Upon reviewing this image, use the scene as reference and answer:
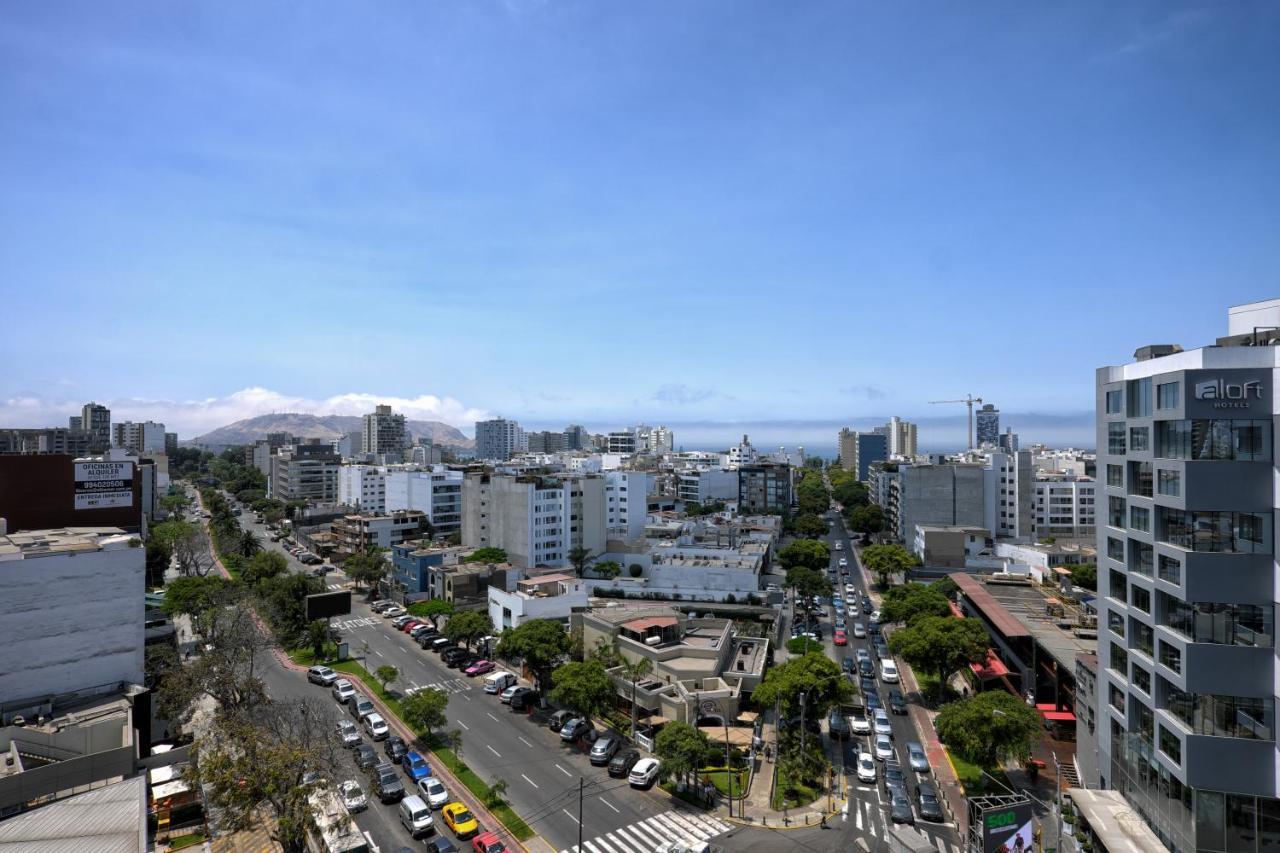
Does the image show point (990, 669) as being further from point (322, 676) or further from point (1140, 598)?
point (322, 676)

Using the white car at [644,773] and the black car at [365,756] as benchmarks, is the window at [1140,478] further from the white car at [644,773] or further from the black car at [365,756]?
the black car at [365,756]

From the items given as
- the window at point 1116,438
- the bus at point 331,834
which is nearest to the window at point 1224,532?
the window at point 1116,438

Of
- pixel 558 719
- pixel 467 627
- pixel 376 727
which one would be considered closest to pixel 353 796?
pixel 376 727

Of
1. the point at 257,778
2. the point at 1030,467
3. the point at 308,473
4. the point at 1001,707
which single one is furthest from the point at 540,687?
the point at 308,473

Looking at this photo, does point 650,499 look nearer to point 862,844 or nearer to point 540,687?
point 540,687

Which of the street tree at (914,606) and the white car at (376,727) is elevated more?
the street tree at (914,606)

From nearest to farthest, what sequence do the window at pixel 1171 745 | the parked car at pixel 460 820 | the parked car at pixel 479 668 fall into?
1. the window at pixel 1171 745
2. the parked car at pixel 460 820
3. the parked car at pixel 479 668
